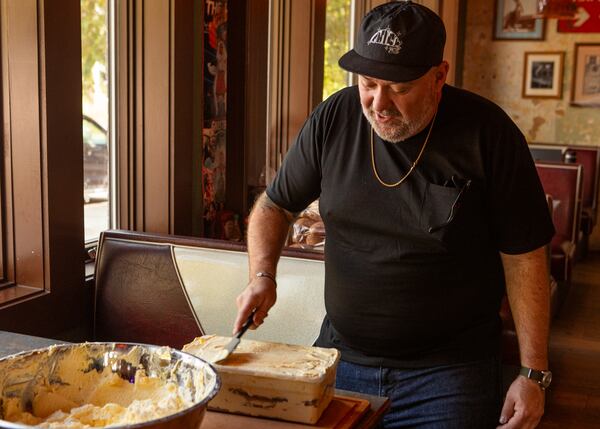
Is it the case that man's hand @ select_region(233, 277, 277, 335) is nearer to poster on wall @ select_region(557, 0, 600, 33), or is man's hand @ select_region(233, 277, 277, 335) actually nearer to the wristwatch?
the wristwatch

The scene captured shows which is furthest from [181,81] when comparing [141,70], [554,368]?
[554,368]

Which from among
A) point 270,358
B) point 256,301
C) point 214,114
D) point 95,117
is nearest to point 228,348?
point 270,358

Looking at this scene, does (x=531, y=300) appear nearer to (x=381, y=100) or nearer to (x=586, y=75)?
(x=381, y=100)

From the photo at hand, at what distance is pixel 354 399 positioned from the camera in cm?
155

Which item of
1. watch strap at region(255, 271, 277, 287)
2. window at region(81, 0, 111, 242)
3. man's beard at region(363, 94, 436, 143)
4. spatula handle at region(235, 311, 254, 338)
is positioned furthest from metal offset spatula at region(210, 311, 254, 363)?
window at region(81, 0, 111, 242)

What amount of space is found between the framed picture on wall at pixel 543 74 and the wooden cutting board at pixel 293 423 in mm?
7198

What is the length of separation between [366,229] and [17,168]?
122 centimetres

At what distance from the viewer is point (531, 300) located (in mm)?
1917

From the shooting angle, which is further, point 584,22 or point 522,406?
point 584,22

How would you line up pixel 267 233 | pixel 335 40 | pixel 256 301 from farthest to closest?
→ 1. pixel 335 40
2. pixel 267 233
3. pixel 256 301

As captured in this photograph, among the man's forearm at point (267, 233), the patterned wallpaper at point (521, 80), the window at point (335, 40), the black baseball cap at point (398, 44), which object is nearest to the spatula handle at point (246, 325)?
the man's forearm at point (267, 233)

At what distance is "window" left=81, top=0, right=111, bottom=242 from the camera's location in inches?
116

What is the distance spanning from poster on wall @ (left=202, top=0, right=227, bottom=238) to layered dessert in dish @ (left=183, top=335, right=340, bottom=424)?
1.99 m

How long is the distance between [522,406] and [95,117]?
1.91m
